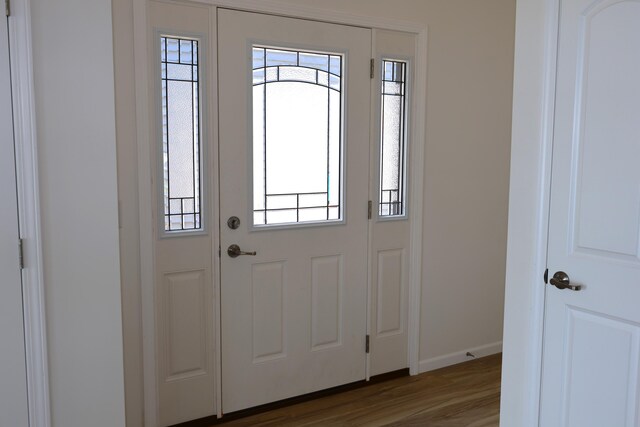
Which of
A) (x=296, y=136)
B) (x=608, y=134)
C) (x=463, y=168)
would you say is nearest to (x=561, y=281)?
(x=608, y=134)

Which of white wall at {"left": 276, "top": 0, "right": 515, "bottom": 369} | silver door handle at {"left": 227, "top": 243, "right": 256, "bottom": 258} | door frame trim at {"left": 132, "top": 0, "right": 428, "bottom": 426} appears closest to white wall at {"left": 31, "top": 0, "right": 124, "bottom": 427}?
door frame trim at {"left": 132, "top": 0, "right": 428, "bottom": 426}

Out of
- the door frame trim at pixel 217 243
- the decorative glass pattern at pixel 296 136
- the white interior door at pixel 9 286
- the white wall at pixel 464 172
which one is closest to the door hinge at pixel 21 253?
the white interior door at pixel 9 286

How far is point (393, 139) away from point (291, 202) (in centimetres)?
78

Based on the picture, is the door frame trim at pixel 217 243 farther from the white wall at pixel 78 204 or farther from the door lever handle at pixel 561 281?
the door lever handle at pixel 561 281

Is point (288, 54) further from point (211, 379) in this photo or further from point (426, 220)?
point (211, 379)

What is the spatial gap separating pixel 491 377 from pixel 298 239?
156cm

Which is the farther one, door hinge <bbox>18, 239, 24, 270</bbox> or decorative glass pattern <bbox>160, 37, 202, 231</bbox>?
decorative glass pattern <bbox>160, 37, 202, 231</bbox>

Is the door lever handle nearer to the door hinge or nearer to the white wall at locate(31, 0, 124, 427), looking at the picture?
the white wall at locate(31, 0, 124, 427)

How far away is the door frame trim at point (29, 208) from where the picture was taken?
1565 mm

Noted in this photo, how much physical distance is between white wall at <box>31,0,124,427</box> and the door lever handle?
5.12ft

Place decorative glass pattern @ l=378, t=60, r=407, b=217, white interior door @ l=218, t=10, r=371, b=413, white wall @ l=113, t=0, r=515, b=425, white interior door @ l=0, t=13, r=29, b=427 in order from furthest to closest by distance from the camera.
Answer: white wall @ l=113, t=0, r=515, b=425 < decorative glass pattern @ l=378, t=60, r=407, b=217 < white interior door @ l=218, t=10, r=371, b=413 < white interior door @ l=0, t=13, r=29, b=427

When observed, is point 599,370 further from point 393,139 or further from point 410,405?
point 393,139

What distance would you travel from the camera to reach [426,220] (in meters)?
3.51

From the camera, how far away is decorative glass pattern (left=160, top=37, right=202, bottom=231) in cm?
260
